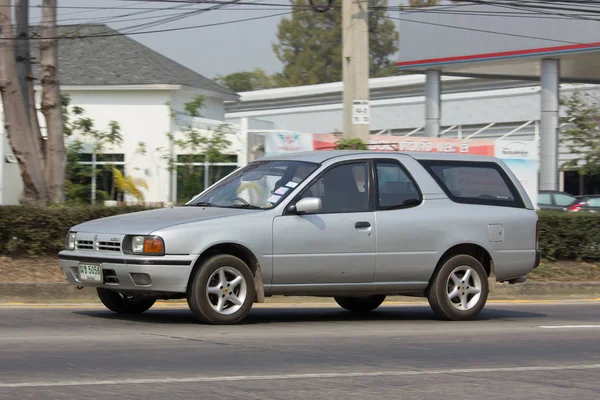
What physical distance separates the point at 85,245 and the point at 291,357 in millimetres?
2870

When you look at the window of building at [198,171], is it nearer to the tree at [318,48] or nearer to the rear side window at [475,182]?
the rear side window at [475,182]

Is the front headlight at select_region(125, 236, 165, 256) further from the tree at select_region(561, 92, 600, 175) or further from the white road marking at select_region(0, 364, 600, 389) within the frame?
the tree at select_region(561, 92, 600, 175)

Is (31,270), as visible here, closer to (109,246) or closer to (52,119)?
(52,119)

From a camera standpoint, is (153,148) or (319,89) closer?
(153,148)

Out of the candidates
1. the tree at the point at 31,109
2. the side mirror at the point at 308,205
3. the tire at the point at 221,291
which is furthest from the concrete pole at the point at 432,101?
the tire at the point at 221,291

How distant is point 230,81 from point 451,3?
8146 cm

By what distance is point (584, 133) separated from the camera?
132 feet

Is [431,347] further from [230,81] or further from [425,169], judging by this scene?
[230,81]

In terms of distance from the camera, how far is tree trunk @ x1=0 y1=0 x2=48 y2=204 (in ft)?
54.5

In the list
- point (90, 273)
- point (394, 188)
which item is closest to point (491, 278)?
point (394, 188)

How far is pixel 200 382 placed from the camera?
6.87 meters

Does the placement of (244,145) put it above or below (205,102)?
below

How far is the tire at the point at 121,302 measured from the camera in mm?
10680

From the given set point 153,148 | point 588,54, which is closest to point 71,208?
point 153,148
